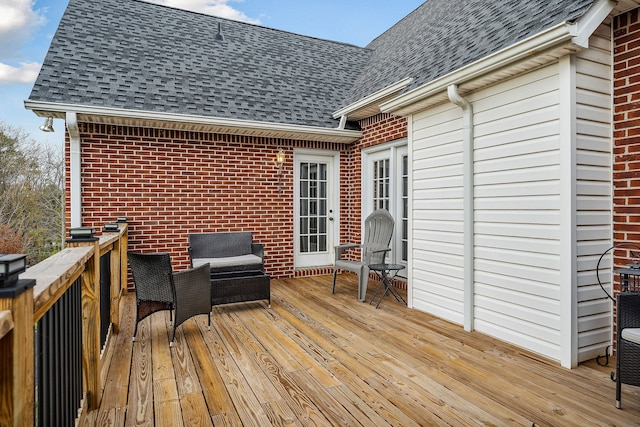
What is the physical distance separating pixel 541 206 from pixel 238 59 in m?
5.75

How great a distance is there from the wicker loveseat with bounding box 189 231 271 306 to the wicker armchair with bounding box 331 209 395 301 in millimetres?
1127

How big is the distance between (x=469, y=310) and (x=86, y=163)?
5.22 m

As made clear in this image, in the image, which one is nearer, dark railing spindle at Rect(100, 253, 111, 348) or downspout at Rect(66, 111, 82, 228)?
dark railing spindle at Rect(100, 253, 111, 348)

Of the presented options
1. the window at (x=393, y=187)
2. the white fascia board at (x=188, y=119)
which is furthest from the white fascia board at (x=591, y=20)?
the white fascia board at (x=188, y=119)

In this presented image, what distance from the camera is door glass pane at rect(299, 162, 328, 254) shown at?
6.78 metres

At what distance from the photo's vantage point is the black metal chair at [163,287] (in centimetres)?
355

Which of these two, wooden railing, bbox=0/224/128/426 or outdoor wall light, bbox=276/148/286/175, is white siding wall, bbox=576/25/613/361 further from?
outdoor wall light, bbox=276/148/286/175

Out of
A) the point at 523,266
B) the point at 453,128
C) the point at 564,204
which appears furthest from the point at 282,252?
the point at 564,204

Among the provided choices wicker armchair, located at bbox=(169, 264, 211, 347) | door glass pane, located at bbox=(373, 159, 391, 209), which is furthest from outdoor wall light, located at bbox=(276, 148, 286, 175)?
wicker armchair, located at bbox=(169, 264, 211, 347)

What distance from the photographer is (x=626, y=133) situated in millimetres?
2967

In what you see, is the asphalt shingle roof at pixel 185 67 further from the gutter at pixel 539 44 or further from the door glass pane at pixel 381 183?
the gutter at pixel 539 44

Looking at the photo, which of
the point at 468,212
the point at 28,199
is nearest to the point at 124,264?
the point at 468,212

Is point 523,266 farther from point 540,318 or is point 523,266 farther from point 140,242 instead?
point 140,242

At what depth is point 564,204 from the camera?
115 inches
